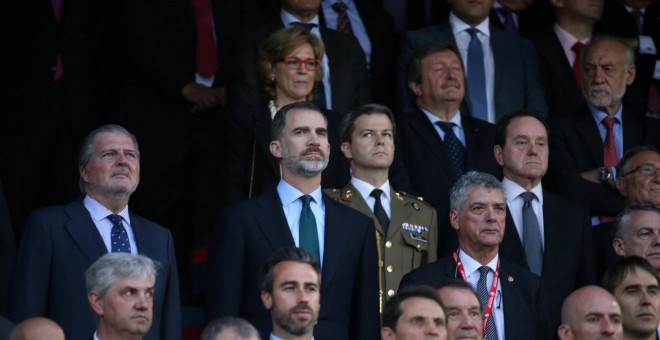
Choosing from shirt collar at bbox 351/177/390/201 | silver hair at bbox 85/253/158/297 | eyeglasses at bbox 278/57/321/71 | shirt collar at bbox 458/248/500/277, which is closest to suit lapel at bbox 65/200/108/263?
silver hair at bbox 85/253/158/297

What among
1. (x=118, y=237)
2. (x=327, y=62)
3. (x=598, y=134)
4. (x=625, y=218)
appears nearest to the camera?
(x=118, y=237)

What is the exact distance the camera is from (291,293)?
27.2 feet

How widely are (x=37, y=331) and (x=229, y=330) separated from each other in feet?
2.95

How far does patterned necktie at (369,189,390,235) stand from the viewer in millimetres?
9547

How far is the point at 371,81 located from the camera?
1190 cm

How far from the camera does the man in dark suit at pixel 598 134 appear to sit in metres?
10.7

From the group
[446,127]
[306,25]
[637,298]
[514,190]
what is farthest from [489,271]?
[306,25]

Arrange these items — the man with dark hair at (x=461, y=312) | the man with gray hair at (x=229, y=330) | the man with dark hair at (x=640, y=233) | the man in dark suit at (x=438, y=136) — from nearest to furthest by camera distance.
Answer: the man with gray hair at (x=229, y=330) → the man with dark hair at (x=461, y=312) → the man with dark hair at (x=640, y=233) → the man in dark suit at (x=438, y=136)

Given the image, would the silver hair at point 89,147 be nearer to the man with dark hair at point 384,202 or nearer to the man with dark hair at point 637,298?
the man with dark hair at point 384,202

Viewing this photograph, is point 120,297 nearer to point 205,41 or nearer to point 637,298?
point 637,298

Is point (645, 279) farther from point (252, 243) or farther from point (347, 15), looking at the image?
point (347, 15)

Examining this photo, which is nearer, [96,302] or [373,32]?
[96,302]

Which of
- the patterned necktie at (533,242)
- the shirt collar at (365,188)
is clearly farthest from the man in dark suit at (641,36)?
the shirt collar at (365,188)

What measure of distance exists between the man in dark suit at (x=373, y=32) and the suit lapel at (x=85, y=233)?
141 inches
